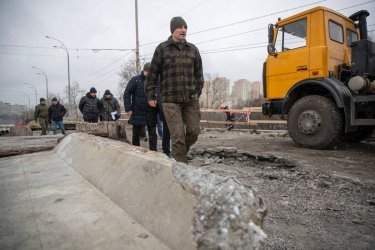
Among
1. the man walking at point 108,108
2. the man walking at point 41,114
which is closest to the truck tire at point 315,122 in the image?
the man walking at point 108,108

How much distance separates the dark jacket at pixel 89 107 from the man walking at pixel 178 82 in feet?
17.2

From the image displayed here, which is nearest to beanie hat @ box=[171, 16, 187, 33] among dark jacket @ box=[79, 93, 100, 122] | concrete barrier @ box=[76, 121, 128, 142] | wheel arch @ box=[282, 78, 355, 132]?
concrete barrier @ box=[76, 121, 128, 142]

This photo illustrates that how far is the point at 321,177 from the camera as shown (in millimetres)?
3227

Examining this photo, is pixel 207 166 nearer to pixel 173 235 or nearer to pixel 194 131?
pixel 194 131

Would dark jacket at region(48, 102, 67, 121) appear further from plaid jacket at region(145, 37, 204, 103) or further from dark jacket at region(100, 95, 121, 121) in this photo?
plaid jacket at region(145, 37, 204, 103)

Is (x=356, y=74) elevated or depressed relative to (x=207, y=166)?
elevated

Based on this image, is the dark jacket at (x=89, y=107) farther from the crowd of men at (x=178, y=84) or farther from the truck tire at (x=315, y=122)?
the truck tire at (x=315, y=122)

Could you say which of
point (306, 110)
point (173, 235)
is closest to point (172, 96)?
point (173, 235)

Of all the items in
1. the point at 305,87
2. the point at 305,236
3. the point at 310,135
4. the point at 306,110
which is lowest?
the point at 305,236

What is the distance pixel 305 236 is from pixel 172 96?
6.48 ft

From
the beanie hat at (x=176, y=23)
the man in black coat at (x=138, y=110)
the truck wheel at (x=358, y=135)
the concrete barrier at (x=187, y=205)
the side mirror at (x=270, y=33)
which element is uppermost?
the side mirror at (x=270, y=33)

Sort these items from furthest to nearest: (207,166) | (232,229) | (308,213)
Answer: (207,166) → (308,213) → (232,229)

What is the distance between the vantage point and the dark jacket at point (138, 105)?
15.2ft

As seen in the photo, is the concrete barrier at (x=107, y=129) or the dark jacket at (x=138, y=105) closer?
the dark jacket at (x=138, y=105)
